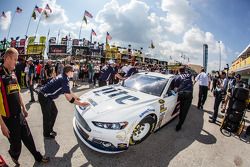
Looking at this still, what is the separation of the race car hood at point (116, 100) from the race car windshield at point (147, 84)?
23 cm

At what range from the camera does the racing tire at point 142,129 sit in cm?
317

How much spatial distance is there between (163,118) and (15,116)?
304 cm

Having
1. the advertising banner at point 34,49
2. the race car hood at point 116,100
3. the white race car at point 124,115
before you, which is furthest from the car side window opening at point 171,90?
the advertising banner at point 34,49

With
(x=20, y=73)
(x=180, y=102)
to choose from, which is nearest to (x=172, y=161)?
(x=180, y=102)

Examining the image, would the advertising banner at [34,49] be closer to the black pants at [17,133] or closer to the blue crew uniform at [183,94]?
the blue crew uniform at [183,94]

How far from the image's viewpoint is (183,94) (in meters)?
4.45

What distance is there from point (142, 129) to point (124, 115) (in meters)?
0.66

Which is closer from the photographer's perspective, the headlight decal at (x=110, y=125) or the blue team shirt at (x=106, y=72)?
the headlight decal at (x=110, y=125)

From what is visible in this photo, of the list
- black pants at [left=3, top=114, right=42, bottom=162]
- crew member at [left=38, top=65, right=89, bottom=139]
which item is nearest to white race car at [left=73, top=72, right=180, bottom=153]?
crew member at [left=38, top=65, right=89, bottom=139]

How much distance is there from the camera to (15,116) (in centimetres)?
230

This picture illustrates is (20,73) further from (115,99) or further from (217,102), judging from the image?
(217,102)

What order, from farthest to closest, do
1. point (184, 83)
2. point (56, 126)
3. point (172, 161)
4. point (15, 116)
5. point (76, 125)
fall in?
1. point (184, 83)
2. point (56, 126)
3. point (76, 125)
4. point (172, 161)
5. point (15, 116)

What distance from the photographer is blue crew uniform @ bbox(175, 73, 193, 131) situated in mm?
4449

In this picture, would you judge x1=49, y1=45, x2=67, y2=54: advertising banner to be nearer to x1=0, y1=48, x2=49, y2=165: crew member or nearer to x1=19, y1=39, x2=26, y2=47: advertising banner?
x1=19, y1=39, x2=26, y2=47: advertising banner
